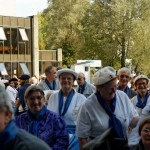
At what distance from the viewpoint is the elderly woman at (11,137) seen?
261 cm

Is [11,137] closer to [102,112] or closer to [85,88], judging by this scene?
[102,112]

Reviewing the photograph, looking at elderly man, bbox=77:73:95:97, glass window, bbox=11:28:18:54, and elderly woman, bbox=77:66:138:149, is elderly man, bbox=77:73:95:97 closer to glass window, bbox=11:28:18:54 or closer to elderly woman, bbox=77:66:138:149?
elderly woman, bbox=77:66:138:149

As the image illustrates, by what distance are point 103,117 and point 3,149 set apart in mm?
2349

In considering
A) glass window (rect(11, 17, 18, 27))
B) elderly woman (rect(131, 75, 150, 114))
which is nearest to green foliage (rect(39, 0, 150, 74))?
glass window (rect(11, 17, 18, 27))

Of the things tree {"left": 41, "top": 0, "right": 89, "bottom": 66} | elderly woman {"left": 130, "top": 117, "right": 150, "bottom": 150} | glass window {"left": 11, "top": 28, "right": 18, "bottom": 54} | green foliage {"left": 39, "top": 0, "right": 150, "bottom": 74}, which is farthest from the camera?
tree {"left": 41, "top": 0, "right": 89, "bottom": 66}

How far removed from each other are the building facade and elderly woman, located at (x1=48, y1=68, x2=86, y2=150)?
34896 mm

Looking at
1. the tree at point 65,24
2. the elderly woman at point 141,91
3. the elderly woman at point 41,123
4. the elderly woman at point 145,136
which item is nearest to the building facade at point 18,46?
the tree at point 65,24

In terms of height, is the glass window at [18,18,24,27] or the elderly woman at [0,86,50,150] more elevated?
the glass window at [18,18,24,27]

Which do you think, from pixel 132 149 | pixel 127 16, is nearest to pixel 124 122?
pixel 132 149

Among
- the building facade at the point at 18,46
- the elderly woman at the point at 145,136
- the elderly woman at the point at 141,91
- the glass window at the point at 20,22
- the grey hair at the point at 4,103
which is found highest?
the glass window at the point at 20,22

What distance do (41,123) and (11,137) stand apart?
2.60m

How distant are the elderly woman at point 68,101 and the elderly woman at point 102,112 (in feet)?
4.46

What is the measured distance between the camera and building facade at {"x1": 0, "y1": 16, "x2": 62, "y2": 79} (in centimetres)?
4247

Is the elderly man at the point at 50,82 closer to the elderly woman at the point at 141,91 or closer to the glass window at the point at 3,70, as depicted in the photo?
the elderly woman at the point at 141,91
